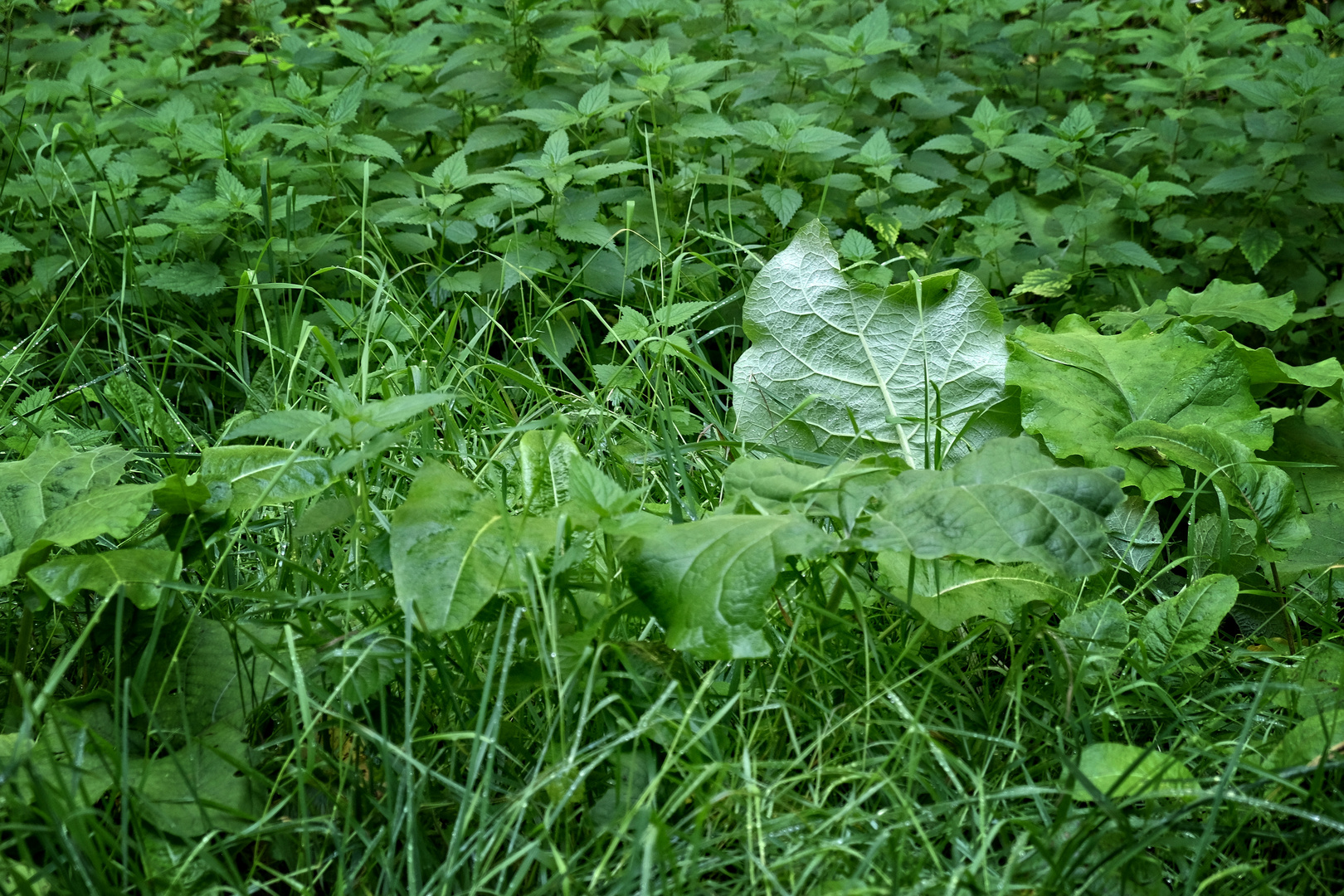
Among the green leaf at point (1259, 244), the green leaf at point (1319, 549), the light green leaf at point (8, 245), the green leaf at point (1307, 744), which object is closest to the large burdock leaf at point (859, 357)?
the green leaf at point (1319, 549)

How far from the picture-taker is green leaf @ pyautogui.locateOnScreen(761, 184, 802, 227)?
2541mm

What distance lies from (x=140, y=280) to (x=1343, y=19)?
354cm

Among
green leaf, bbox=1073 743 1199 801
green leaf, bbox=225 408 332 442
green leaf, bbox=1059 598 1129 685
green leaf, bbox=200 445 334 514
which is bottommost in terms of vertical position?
green leaf, bbox=1059 598 1129 685

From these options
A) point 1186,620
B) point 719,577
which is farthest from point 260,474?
point 1186,620

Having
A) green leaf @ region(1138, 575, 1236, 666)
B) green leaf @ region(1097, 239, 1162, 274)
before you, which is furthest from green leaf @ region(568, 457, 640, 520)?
green leaf @ region(1097, 239, 1162, 274)

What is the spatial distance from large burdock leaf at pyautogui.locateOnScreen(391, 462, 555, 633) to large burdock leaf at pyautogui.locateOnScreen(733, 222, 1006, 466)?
0.72 metres

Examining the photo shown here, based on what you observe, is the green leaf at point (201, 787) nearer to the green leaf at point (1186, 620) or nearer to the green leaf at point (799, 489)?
the green leaf at point (799, 489)

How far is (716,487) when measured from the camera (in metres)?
1.88

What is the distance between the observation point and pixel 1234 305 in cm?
209

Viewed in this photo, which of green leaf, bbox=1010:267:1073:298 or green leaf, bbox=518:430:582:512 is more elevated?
green leaf, bbox=518:430:582:512

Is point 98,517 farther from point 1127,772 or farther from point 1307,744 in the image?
point 1307,744

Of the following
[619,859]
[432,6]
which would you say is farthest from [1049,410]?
[432,6]

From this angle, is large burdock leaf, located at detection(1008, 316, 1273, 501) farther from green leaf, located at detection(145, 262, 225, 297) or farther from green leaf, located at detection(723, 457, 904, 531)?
green leaf, located at detection(145, 262, 225, 297)

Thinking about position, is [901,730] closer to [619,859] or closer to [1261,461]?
[619,859]
